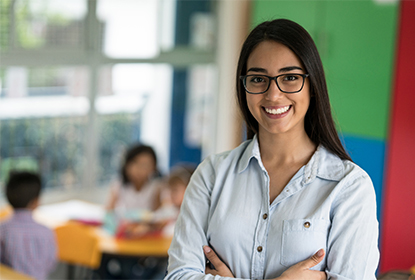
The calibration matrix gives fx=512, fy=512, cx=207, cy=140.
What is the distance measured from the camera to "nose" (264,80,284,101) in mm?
1258

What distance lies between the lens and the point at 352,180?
1.24 metres

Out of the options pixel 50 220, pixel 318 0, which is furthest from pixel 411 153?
pixel 50 220

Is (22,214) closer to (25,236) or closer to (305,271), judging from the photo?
(25,236)

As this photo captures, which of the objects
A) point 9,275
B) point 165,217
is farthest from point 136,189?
point 9,275

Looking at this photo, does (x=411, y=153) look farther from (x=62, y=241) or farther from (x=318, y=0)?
(x=62, y=241)

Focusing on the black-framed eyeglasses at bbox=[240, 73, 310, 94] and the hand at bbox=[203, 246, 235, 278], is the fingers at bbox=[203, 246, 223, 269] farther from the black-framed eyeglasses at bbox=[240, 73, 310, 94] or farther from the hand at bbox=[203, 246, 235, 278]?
the black-framed eyeglasses at bbox=[240, 73, 310, 94]

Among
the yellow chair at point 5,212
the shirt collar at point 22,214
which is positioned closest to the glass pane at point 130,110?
the yellow chair at point 5,212

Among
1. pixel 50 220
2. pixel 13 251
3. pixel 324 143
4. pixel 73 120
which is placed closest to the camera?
pixel 324 143

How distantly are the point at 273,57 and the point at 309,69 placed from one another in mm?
93

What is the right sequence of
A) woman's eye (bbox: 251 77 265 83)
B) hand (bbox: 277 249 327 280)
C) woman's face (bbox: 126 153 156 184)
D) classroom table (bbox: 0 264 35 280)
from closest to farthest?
hand (bbox: 277 249 327 280), woman's eye (bbox: 251 77 265 83), classroom table (bbox: 0 264 35 280), woman's face (bbox: 126 153 156 184)

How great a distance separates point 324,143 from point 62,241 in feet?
8.20

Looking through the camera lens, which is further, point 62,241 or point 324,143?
point 62,241

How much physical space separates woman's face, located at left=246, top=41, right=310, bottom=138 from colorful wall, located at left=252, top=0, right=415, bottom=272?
203 cm

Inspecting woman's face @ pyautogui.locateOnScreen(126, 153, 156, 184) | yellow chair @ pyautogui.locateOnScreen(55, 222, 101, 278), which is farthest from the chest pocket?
woman's face @ pyautogui.locateOnScreen(126, 153, 156, 184)
